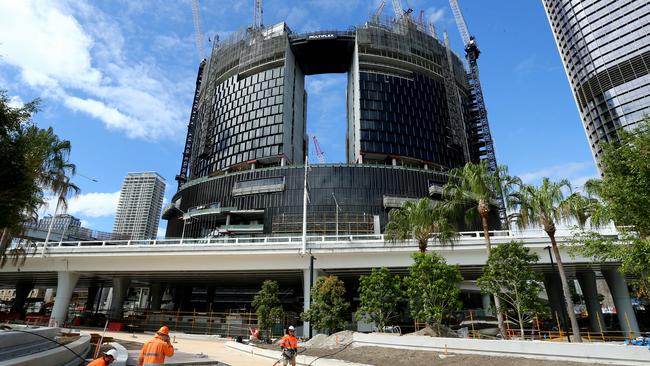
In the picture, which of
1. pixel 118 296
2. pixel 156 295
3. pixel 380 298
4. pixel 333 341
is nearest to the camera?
pixel 333 341

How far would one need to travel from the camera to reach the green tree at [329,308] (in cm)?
2802

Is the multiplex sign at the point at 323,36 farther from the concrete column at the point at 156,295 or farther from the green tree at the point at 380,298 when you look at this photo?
the green tree at the point at 380,298

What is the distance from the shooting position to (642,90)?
121 m

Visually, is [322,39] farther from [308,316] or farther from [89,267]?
[308,316]

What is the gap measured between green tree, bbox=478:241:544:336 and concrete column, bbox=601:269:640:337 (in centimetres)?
1983

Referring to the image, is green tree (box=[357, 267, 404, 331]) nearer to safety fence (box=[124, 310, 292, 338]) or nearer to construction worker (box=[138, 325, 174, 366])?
safety fence (box=[124, 310, 292, 338])

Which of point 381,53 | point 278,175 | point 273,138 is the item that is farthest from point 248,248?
point 381,53

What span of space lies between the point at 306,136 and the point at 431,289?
10801cm

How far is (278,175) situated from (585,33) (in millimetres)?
128592

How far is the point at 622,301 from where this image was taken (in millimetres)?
37875

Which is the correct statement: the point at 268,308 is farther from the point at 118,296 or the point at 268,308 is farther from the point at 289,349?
the point at 118,296

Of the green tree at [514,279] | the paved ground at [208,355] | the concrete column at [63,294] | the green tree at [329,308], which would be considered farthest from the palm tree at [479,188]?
the concrete column at [63,294]

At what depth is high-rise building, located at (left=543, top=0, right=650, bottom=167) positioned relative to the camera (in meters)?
122

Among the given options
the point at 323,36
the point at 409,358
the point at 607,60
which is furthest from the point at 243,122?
the point at 607,60
